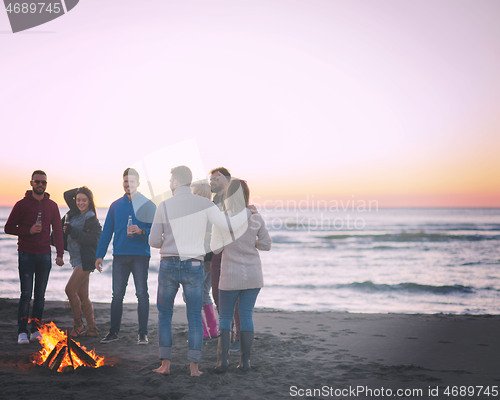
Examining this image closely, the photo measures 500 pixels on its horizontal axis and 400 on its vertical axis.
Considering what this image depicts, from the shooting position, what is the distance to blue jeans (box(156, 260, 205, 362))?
3836 millimetres

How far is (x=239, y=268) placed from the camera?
4.05 metres

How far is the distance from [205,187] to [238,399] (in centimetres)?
243

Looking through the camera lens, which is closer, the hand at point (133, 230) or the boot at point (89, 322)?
A: the hand at point (133, 230)

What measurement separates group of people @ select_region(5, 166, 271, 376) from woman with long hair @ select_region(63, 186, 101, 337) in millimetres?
13

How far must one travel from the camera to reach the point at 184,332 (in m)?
5.85

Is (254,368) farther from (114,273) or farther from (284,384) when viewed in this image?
(114,273)

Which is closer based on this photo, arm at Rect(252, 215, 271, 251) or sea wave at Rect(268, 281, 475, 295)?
arm at Rect(252, 215, 271, 251)

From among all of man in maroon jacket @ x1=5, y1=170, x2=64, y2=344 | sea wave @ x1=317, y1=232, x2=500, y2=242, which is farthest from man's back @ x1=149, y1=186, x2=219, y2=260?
sea wave @ x1=317, y1=232, x2=500, y2=242

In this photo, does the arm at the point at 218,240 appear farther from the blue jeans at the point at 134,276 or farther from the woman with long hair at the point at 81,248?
the woman with long hair at the point at 81,248

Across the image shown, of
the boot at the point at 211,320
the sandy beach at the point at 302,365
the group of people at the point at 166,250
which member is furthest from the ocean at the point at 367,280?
the group of people at the point at 166,250

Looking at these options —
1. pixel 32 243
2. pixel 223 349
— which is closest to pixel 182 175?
pixel 223 349

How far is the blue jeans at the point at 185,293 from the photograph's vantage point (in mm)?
3836

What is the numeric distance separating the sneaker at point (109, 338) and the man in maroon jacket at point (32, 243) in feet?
2.70

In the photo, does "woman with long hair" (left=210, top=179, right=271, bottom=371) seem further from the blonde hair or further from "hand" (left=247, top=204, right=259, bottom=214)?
the blonde hair
